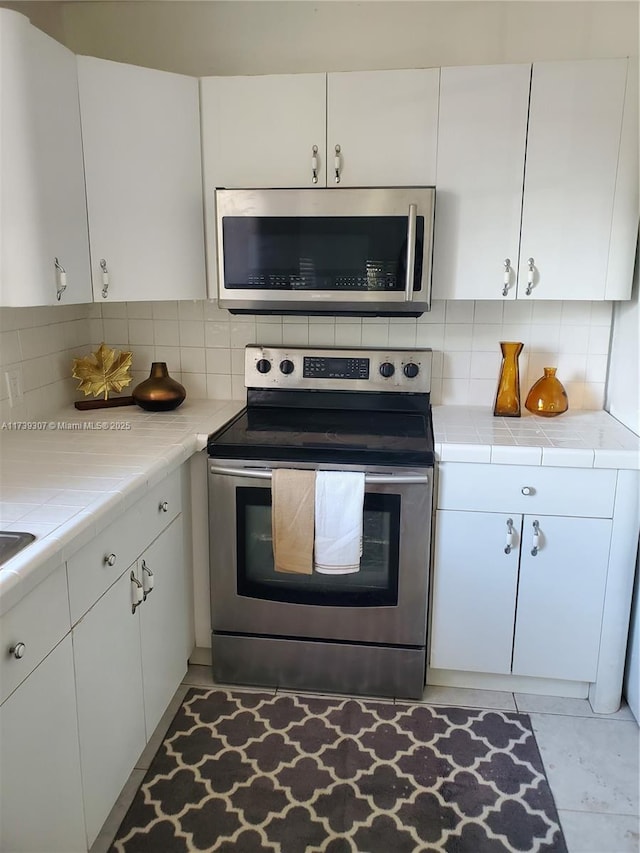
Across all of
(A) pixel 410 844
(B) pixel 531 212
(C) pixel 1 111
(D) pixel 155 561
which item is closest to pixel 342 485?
(D) pixel 155 561

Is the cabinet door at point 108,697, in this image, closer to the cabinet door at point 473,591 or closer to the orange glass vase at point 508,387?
the cabinet door at point 473,591

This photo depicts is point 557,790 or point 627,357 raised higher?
point 627,357

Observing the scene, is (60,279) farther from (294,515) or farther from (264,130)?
(294,515)

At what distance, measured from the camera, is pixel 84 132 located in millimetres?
1966

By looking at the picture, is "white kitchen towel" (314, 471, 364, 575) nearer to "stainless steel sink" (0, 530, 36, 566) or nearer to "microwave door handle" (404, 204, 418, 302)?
"microwave door handle" (404, 204, 418, 302)

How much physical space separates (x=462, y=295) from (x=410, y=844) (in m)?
1.63

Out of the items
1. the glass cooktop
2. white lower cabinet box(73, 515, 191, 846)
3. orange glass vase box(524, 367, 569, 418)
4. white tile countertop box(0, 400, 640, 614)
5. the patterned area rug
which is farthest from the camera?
orange glass vase box(524, 367, 569, 418)

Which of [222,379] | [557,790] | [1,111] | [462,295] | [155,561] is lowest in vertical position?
[557,790]

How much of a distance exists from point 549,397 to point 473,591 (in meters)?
0.75

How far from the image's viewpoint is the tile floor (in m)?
1.62

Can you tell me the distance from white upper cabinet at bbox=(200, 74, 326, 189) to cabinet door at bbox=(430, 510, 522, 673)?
1263 millimetres

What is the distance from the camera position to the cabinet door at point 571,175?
1952 millimetres

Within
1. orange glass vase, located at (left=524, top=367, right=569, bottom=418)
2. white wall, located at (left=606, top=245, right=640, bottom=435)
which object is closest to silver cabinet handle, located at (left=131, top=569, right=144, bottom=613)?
orange glass vase, located at (left=524, top=367, right=569, bottom=418)

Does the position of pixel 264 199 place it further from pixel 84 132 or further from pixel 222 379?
pixel 222 379
